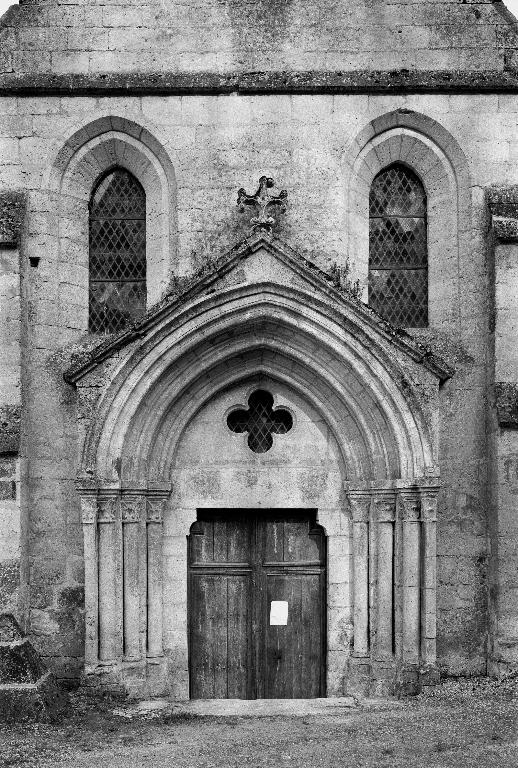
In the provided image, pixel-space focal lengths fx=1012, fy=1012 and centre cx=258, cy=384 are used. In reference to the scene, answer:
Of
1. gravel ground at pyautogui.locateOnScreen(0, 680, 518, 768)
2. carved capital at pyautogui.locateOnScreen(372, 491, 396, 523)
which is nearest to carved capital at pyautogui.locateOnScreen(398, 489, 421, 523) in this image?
carved capital at pyautogui.locateOnScreen(372, 491, 396, 523)

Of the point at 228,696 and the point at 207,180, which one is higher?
the point at 207,180

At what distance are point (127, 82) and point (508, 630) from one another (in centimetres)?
713

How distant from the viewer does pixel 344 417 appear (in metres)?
11.0

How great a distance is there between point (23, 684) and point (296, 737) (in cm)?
269

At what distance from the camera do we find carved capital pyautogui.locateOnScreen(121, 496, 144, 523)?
34.7ft

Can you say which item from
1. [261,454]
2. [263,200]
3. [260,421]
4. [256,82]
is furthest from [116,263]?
[261,454]

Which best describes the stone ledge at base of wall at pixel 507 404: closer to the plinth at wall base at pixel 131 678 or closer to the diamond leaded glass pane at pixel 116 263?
the diamond leaded glass pane at pixel 116 263

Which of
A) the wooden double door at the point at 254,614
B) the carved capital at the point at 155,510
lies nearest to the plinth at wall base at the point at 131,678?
the wooden double door at the point at 254,614

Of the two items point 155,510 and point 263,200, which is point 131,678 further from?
point 263,200

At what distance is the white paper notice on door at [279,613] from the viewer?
11.2 m

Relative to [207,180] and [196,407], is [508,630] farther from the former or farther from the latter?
[207,180]

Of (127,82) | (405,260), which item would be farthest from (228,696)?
(127,82)

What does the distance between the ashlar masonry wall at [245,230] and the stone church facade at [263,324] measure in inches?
1.0

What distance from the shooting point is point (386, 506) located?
10680 millimetres
